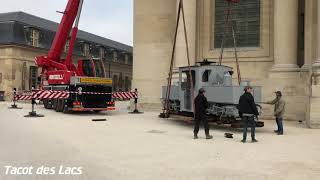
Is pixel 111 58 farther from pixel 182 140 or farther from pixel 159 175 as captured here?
pixel 159 175

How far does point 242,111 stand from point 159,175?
5956 millimetres

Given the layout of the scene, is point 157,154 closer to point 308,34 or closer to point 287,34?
point 287,34

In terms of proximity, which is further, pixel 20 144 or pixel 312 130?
pixel 312 130

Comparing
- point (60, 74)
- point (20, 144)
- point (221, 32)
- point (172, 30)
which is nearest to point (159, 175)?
point (20, 144)

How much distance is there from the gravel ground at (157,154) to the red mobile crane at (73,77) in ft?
26.9

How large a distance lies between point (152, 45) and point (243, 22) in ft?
20.7

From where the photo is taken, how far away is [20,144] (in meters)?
12.3

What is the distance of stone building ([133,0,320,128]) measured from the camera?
2331 centimetres

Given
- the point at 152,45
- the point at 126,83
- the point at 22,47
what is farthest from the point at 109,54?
the point at 152,45

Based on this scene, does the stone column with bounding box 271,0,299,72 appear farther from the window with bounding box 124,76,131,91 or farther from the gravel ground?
the window with bounding box 124,76,131,91

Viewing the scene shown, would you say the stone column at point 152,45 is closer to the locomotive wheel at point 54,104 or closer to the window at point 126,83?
the locomotive wheel at point 54,104

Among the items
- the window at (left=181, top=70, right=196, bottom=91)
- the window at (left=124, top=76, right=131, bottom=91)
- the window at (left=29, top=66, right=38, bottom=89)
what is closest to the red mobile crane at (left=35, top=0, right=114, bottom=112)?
the window at (left=181, top=70, right=196, bottom=91)

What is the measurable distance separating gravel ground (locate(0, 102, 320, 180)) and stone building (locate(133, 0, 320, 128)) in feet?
22.0

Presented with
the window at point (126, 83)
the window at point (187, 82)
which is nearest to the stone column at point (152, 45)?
the window at point (187, 82)
